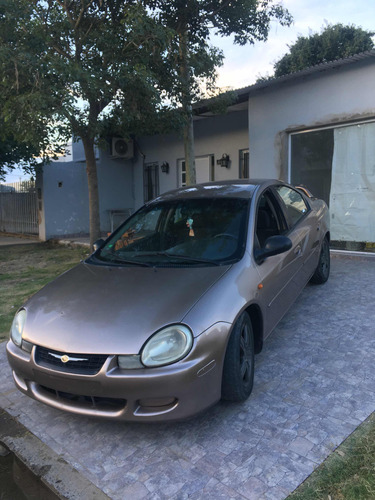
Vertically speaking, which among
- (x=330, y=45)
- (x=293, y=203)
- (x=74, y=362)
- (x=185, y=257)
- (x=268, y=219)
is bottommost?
(x=74, y=362)

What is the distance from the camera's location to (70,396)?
8.12 feet

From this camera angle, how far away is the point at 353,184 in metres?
7.52

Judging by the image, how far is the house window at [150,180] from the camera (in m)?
13.6

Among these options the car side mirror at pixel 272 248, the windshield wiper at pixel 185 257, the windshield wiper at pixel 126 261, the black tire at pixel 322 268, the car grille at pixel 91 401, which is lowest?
the car grille at pixel 91 401

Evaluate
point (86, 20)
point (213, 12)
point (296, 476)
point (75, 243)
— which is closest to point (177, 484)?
point (296, 476)

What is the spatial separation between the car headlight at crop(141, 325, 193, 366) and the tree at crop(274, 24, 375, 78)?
19719 mm

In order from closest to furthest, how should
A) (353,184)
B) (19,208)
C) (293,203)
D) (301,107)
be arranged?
(293,203)
(353,184)
(301,107)
(19,208)

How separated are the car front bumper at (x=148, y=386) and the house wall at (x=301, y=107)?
6193 mm

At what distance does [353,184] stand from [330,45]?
49.4ft

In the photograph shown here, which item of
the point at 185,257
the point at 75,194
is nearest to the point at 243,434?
the point at 185,257

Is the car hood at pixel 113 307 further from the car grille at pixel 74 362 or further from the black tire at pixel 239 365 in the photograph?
the black tire at pixel 239 365

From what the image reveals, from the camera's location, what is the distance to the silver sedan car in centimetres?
228

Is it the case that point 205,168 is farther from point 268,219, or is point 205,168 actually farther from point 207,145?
point 268,219

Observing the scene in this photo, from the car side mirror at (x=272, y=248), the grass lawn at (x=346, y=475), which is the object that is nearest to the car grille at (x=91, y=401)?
the grass lawn at (x=346, y=475)
